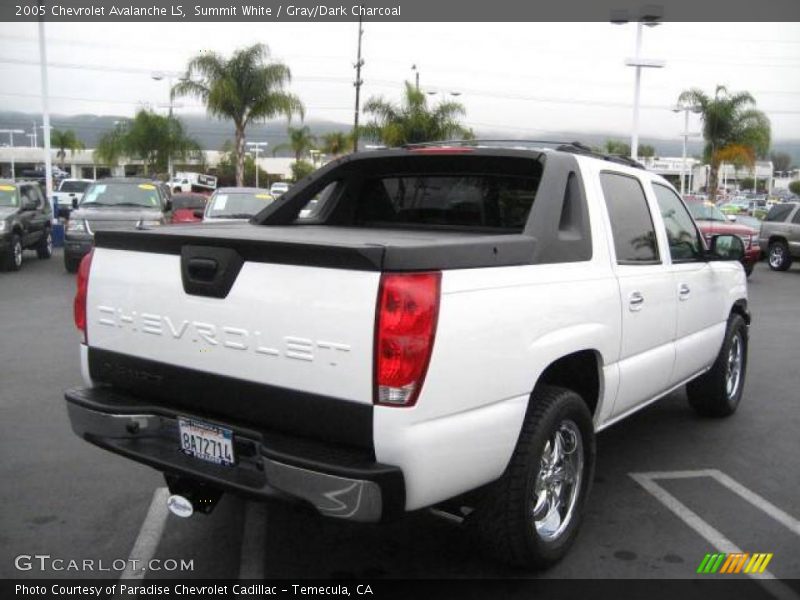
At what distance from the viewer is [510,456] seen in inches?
120

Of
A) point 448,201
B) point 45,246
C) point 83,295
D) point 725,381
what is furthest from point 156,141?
point 83,295

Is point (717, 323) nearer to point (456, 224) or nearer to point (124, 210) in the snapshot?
point (456, 224)

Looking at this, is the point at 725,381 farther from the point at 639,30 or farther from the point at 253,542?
the point at 639,30

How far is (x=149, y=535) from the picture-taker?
12.3 ft

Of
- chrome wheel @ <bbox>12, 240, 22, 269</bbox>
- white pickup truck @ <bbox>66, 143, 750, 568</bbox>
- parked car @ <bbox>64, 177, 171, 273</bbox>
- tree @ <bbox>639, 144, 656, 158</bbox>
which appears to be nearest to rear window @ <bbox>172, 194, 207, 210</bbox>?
parked car @ <bbox>64, 177, 171, 273</bbox>

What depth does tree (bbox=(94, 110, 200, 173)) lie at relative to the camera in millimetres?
44656

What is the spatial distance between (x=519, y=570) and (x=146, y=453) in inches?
67.9

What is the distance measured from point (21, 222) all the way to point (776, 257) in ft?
59.0

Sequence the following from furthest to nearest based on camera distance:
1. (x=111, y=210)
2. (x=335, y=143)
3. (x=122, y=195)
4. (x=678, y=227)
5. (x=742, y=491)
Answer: (x=335, y=143)
(x=122, y=195)
(x=111, y=210)
(x=678, y=227)
(x=742, y=491)

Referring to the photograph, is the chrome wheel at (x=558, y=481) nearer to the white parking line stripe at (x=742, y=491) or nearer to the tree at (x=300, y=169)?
the white parking line stripe at (x=742, y=491)

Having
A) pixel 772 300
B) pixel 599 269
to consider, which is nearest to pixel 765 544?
pixel 599 269

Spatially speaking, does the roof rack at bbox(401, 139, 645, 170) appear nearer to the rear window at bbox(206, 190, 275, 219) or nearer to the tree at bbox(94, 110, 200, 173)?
the rear window at bbox(206, 190, 275, 219)

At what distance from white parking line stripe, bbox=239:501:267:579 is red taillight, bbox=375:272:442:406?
107 cm

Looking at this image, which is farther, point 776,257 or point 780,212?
point 780,212
